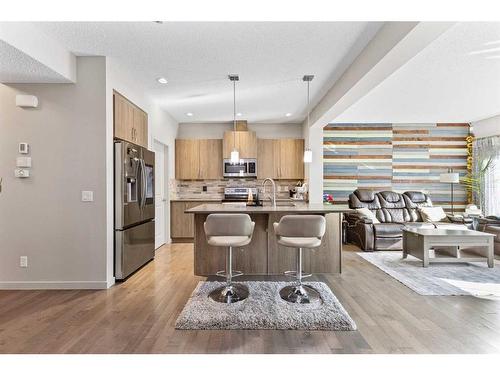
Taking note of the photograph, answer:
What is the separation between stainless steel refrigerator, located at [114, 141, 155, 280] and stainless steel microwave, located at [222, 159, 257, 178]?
2.32m

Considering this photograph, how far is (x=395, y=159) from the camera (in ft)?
23.7

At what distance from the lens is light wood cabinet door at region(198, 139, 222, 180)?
6.94 m

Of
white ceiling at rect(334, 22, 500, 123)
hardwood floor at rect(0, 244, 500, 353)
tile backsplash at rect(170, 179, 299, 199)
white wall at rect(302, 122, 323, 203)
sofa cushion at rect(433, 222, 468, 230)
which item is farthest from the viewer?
tile backsplash at rect(170, 179, 299, 199)

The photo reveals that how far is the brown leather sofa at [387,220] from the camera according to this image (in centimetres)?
561

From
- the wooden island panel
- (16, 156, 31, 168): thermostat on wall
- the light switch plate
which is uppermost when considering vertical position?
(16, 156, 31, 168): thermostat on wall

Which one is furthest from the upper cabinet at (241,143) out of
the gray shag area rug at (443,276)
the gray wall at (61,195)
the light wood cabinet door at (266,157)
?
the gray wall at (61,195)

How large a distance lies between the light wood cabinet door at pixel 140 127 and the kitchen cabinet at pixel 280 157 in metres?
2.84

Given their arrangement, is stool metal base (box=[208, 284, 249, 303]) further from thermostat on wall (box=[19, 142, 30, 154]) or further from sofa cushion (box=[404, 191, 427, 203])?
sofa cushion (box=[404, 191, 427, 203])

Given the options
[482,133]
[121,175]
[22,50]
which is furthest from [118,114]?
[482,133]

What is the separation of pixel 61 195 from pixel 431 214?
6.37 metres

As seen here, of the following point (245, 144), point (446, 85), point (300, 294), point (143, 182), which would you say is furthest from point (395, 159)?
point (143, 182)

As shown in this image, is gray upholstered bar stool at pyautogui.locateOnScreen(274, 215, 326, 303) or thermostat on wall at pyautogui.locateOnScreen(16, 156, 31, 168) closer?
gray upholstered bar stool at pyautogui.locateOnScreen(274, 215, 326, 303)

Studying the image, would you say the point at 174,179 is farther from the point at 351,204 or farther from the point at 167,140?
the point at 351,204

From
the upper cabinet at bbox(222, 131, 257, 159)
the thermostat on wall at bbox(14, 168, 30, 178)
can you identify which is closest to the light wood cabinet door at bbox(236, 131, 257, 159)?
the upper cabinet at bbox(222, 131, 257, 159)
